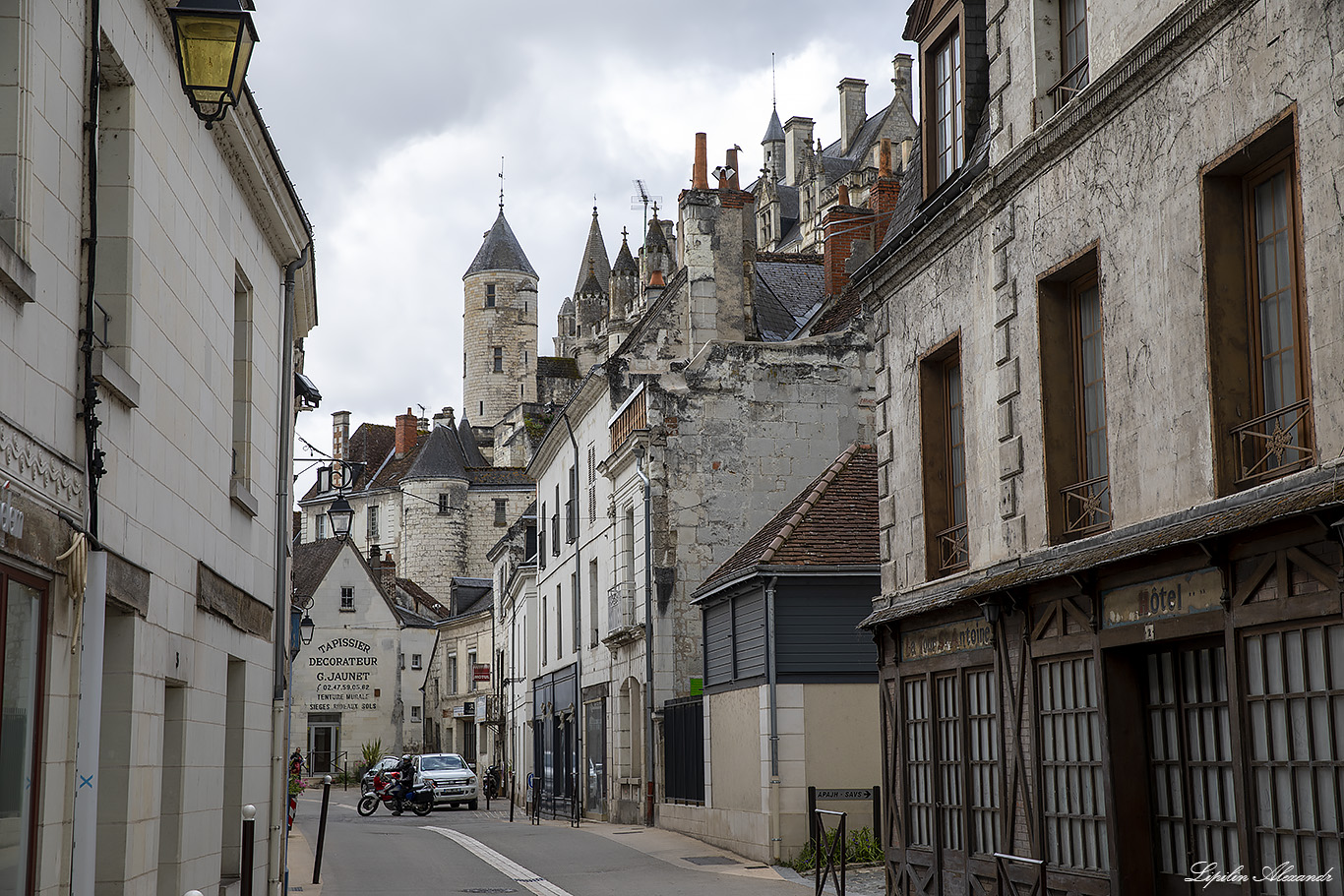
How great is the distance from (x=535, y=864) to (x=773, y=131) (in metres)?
90.6

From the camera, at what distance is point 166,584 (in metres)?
8.39

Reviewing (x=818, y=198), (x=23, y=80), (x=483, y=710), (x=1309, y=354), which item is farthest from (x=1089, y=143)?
(x=818, y=198)

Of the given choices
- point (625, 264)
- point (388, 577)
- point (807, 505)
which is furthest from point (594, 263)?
point (807, 505)

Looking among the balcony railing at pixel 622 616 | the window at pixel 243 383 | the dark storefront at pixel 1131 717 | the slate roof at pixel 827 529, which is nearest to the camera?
the dark storefront at pixel 1131 717

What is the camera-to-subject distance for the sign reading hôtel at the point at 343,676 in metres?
56.7

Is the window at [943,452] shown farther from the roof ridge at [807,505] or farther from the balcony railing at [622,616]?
the balcony railing at [622,616]

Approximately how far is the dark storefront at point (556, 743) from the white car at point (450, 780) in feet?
7.98

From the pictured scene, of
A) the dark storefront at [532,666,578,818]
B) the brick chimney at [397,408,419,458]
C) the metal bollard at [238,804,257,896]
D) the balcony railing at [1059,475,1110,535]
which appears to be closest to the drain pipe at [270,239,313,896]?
the metal bollard at [238,804,257,896]

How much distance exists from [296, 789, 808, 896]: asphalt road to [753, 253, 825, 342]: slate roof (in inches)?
376

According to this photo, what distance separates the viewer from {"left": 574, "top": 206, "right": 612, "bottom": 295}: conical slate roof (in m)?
106

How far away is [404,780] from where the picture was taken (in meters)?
35.6

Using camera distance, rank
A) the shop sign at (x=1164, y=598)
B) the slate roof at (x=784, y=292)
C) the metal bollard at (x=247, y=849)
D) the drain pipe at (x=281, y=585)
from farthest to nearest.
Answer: the slate roof at (x=784, y=292) < the drain pipe at (x=281, y=585) < the metal bollard at (x=247, y=849) < the shop sign at (x=1164, y=598)

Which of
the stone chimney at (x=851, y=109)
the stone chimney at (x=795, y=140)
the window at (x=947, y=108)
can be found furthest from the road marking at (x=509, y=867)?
the stone chimney at (x=795, y=140)

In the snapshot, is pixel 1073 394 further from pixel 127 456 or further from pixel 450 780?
pixel 450 780
